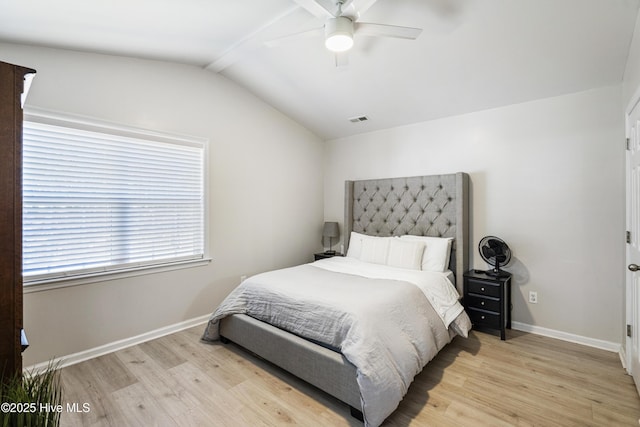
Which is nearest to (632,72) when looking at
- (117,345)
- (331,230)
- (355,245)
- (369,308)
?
(369,308)

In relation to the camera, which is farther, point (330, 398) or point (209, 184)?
point (209, 184)

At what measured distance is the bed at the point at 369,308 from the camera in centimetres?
180

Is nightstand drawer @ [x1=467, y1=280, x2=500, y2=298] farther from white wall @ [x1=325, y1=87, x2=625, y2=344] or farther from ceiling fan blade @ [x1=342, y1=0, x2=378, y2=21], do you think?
ceiling fan blade @ [x1=342, y1=0, x2=378, y2=21]

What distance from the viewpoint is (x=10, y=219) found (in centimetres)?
106

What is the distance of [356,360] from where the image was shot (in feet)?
5.65

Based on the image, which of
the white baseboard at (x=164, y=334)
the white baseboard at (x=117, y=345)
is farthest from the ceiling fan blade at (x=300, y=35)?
the white baseboard at (x=164, y=334)

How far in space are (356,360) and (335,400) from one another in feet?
1.69

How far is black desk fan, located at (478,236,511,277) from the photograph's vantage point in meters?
2.99

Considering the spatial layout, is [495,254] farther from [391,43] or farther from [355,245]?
[391,43]

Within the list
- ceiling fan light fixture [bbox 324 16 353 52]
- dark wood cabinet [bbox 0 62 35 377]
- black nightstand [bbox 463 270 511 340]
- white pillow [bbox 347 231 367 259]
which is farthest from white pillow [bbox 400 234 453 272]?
dark wood cabinet [bbox 0 62 35 377]

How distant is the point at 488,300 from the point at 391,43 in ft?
8.58

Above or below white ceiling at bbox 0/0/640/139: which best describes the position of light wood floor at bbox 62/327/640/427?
below

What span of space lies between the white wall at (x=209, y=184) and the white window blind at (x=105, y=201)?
171mm

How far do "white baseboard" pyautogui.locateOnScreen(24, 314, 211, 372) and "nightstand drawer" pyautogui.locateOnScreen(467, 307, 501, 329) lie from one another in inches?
115
